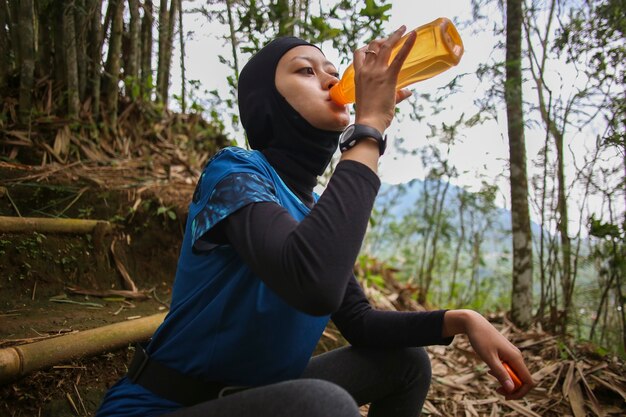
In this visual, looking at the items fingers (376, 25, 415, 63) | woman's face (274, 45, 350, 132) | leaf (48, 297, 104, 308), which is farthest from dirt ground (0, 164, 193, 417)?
fingers (376, 25, 415, 63)

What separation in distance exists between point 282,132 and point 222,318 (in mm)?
592

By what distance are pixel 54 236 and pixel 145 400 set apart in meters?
1.69

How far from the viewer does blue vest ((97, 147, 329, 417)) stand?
104cm

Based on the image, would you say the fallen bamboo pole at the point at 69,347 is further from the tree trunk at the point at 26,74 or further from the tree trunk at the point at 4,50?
the tree trunk at the point at 4,50

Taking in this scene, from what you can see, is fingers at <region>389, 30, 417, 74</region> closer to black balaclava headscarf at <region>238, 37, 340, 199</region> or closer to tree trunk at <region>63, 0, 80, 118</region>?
black balaclava headscarf at <region>238, 37, 340, 199</region>

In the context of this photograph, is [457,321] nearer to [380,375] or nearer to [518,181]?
[380,375]

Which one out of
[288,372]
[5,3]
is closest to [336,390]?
[288,372]

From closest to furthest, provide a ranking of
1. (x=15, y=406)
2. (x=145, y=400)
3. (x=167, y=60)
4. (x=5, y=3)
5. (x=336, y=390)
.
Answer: (x=336, y=390) < (x=145, y=400) < (x=15, y=406) < (x=5, y=3) < (x=167, y=60)

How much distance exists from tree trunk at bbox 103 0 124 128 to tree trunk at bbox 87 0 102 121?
110mm

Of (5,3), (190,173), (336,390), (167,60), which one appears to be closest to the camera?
(336,390)

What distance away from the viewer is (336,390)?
0.96 meters

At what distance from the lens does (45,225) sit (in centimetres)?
232

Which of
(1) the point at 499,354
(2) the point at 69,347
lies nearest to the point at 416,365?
(1) the point at 499,354

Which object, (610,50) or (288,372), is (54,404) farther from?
(610,50)
